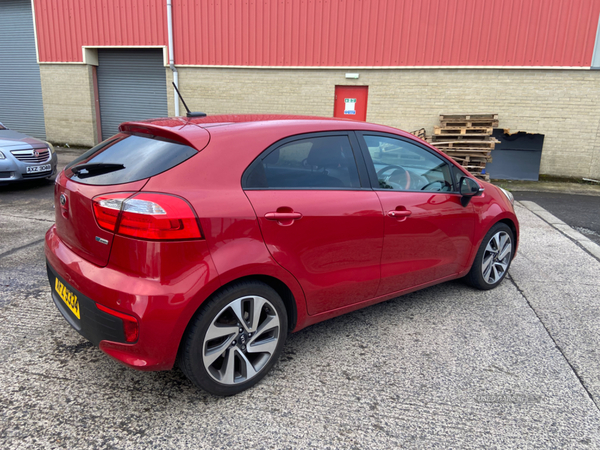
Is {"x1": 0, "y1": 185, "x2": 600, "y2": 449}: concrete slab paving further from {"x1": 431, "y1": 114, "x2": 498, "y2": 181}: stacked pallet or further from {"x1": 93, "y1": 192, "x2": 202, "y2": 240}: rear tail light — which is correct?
{"x1": 431, "y1": 114, "x2": 498, "y2": 181}: stacked pallet

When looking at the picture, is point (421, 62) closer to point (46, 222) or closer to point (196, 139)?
point (46, 222)

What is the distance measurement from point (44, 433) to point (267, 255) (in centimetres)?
141

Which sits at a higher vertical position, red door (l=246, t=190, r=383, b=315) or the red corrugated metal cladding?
the red corrugated metal cladding

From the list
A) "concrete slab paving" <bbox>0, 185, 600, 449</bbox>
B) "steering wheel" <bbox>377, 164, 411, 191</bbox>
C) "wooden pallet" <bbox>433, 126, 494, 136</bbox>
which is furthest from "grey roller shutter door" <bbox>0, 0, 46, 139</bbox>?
"steering wheel" <bbox>377, 164, 411, 191</bbox>

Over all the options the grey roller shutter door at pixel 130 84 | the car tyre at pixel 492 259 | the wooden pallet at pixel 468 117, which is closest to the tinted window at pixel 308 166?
the car tyre at pixel 492 259

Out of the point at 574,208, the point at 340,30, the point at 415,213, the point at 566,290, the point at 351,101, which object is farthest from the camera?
the point at 351,101

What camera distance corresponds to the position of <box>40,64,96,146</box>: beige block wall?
571 inches

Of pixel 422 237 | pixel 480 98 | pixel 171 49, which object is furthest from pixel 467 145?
pixel 171 49

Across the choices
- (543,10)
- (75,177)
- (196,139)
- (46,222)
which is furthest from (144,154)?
(543,10)

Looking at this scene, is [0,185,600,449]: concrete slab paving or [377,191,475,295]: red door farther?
[377,191,475,295]: red door

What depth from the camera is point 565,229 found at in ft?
21.4

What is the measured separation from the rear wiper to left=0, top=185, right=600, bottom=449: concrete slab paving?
1.19 meters

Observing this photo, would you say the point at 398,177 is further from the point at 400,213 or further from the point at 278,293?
the point at 278,293

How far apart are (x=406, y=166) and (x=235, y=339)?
6.08ft
